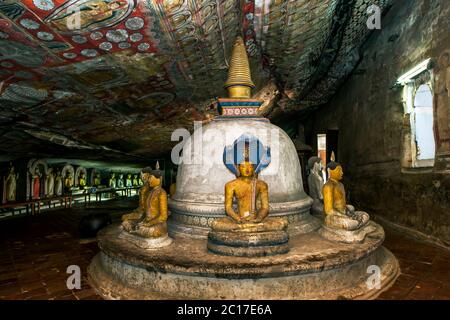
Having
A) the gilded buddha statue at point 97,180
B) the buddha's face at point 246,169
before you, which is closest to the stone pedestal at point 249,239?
the buddha's face at point 246,169

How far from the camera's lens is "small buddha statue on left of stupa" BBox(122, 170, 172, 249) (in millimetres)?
3947

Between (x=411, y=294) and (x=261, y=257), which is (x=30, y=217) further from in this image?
(x=411, y=294)

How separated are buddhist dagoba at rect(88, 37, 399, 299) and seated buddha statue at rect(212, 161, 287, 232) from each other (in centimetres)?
1

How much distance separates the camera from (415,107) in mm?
7172

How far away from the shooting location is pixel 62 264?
15.4 ft

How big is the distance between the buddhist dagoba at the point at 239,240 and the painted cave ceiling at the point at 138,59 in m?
1.87

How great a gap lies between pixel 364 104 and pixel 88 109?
9.46 meters

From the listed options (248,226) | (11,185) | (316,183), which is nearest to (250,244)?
(248,226)

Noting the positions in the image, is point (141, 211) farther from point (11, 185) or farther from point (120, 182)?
point (120, 182)

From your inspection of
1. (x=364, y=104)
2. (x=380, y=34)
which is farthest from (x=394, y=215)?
(x=380, y=34)

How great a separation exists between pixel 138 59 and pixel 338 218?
5.50 meters

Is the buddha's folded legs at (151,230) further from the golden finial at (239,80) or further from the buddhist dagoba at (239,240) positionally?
the golden finial at (239,80)

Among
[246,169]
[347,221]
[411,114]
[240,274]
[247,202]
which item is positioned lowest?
[240,274]

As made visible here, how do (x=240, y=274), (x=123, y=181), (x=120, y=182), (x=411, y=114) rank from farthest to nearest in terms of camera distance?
(x=123, y=181) < (x=120, y=182) < (x=411, y=114) < (x=240, y=274)
